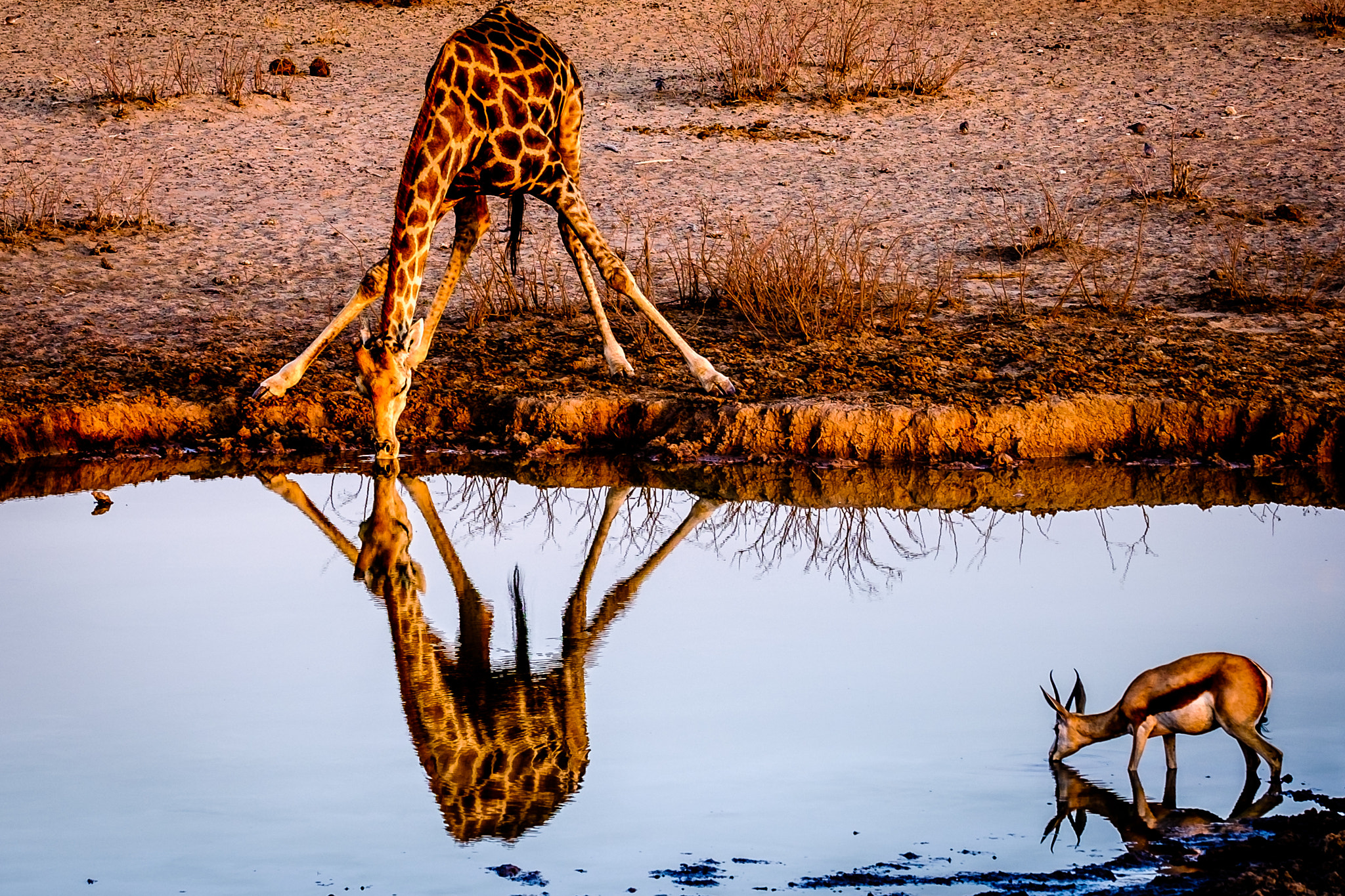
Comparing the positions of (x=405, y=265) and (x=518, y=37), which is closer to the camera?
(x=405, y=265)

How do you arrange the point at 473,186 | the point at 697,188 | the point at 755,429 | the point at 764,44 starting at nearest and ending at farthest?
the point at 755,429
the point at 473,186
the point at 697,188
the point at 764,44

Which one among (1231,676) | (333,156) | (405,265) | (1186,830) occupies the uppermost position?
(333,156)

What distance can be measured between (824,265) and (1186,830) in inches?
209

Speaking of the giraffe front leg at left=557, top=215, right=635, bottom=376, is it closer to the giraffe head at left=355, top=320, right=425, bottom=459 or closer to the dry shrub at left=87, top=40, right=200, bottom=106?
the giraffe head at left=355, top=320, right=425, bottom=459

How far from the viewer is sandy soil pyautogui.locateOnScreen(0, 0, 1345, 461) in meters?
8.45

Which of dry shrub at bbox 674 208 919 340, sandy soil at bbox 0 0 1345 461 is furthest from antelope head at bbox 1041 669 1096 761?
dry shrub at bbox 674 208 919 340

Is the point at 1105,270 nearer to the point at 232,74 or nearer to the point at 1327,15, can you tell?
the point at 1327,15

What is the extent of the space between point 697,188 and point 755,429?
151 inches

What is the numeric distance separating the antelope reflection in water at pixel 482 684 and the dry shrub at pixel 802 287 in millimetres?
2098

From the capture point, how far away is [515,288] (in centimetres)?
973

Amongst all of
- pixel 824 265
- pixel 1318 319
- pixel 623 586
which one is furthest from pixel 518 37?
pixel 1318 319

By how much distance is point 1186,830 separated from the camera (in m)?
4.16

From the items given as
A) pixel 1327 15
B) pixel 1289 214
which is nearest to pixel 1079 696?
pixel 1289 214

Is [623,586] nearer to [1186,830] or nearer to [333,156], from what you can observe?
[1186,830]
